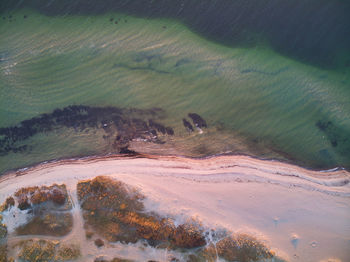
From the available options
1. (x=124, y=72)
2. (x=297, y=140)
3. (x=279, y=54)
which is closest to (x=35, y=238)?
(x=124, y=72)

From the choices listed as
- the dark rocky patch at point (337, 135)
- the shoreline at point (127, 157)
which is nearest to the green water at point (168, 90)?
the dark rocky patch at point (337, 135)

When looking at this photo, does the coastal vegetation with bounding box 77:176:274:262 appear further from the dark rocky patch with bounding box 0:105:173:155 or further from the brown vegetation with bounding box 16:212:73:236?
the dark rocky patch with bounding box 0:105:173:155

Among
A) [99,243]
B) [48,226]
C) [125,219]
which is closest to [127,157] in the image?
[125,219]

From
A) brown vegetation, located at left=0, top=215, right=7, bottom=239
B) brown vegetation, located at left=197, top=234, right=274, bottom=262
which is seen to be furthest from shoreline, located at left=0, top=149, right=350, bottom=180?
brown vegetation, located at left=197, top=234, right=274, bottom=262

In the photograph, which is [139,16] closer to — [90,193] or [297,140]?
[90,193]

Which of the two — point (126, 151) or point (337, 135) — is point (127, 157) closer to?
point (126, 151)

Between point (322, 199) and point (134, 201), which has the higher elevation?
point (134, 201)

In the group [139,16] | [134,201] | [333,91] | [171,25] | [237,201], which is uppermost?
[139,16]
